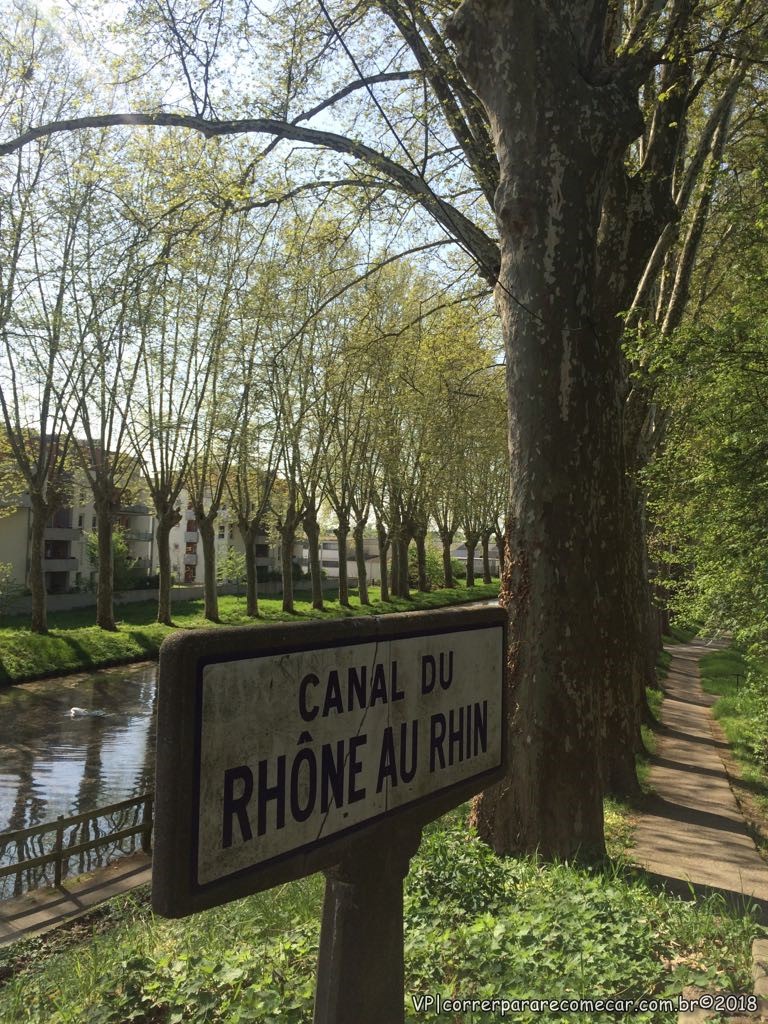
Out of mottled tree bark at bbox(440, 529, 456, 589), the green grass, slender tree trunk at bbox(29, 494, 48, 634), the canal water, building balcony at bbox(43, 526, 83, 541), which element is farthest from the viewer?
mottled tree bark at bbox(440, 529, 456, 589)

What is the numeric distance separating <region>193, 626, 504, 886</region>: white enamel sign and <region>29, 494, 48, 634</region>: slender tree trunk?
27341 mm

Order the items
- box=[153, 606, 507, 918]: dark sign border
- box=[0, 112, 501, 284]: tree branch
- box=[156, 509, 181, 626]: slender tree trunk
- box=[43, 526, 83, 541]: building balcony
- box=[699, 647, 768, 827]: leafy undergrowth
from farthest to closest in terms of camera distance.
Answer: box=[43, 526, 83, 541]: building balcony → box=[156, 509, 181, 626]: slender tree trunk → box=[699, 647, 768, 827]: leafy undergrowth → box=[0, 112, 501, 284]: tree branch → box=[153, 606, 507, 918]: dark sign border

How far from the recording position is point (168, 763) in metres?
1.54

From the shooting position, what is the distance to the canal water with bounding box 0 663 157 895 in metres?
12.5

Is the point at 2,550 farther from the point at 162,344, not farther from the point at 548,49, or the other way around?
the point at 548,49

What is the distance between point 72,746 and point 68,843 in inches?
233

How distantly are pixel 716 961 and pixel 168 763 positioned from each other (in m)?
3.39

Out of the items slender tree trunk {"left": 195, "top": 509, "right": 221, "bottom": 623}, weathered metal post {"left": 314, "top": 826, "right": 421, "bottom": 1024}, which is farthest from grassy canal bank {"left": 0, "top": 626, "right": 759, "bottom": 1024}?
slender tree trunk {"left": 195, "top": 509, "right": 221, "bottom": 623}

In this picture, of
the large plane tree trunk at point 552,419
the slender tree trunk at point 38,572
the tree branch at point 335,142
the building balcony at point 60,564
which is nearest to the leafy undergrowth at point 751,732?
the large plane tree trunk at point 552,419

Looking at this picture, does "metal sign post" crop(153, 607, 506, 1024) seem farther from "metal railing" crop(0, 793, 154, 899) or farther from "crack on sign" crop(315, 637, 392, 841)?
"metal railing" crop(0, 793, 154, 899)

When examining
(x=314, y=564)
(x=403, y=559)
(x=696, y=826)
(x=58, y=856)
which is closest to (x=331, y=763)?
(x=696, y=826)

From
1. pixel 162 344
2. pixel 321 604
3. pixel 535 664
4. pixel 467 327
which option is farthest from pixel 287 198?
pixel 321 604

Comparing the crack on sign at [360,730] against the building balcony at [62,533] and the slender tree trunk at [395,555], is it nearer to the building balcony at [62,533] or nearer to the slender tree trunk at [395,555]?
the slender tree trunk at [395,555]

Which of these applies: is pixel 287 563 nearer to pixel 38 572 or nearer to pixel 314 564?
pixel 314 564
